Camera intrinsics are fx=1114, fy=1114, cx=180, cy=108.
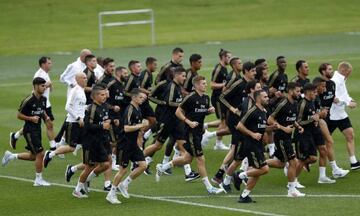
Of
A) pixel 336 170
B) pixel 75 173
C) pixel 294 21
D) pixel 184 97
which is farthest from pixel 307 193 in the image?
pixel 294 21

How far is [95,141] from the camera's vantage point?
71.5 feet

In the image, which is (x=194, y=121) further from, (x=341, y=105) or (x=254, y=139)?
(x=341, y=105)

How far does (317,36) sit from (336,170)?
90.0 feet

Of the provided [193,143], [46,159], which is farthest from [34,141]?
[193,143]

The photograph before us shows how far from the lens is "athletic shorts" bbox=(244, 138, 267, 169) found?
68.6 ft

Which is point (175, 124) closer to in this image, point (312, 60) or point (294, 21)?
point (312, 60)

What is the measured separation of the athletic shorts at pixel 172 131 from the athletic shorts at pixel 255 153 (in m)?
3.11

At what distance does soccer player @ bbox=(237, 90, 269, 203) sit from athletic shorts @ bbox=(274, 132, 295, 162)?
34.9 inches

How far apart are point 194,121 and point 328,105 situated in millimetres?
3351

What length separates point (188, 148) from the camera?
22594mm

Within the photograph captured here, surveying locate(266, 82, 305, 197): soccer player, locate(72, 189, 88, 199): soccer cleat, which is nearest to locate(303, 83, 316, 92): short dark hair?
locate(266, 82, 305, 197): soccer player

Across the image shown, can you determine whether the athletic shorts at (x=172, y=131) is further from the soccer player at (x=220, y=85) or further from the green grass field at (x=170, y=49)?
the soccer player at (x=220, y=85)

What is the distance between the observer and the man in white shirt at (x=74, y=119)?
2458 centimetres

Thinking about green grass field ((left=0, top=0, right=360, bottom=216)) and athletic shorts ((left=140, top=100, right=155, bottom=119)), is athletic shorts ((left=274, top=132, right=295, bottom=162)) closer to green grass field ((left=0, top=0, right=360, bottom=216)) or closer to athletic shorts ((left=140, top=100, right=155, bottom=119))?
green grass field ((left=0, top=0, right=360, bottom=216))
